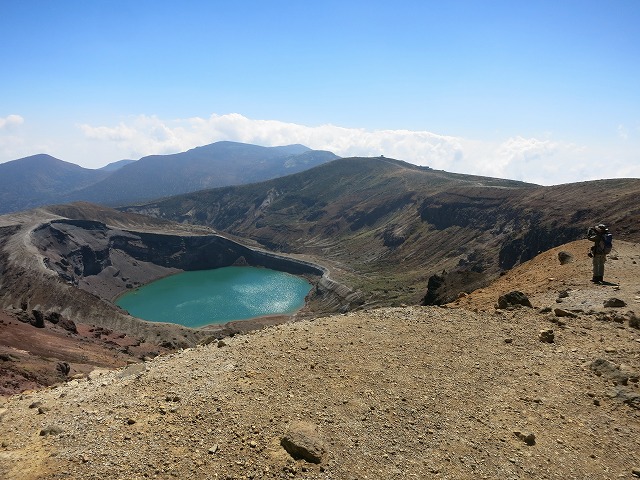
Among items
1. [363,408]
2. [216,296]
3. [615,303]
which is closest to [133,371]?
[363,408]

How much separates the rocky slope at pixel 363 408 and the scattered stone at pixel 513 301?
1.27m

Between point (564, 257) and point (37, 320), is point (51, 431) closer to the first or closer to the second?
point (564, 257)

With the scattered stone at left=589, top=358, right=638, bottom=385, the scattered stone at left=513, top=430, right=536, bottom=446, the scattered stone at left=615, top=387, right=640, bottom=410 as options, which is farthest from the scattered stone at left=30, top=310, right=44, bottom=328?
the scattered stone at left=615, top=387, right=640, bottom=410

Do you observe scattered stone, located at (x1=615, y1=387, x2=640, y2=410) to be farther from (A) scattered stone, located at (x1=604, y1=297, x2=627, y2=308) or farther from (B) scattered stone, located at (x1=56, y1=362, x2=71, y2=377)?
(B) scattered stone, located at (x1=56, y1=362, x2=71, y2=377)

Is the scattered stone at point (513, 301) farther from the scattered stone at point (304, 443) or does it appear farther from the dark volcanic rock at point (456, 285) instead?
the dark volcanic rock at point (456, 285)

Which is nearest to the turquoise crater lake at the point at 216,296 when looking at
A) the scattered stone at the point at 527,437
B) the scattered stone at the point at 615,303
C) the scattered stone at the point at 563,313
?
the scattered stone at the point at 563,313

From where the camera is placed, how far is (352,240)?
181625mm

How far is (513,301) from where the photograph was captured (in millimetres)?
17969

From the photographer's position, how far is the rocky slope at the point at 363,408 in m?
9.48

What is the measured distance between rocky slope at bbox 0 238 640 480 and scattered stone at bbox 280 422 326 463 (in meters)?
0.03

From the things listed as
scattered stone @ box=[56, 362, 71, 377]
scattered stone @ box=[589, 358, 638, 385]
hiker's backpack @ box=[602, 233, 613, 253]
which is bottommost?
scattered stone @ box=[56, 362, 71, 377]

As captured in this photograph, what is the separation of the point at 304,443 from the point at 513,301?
12.0 metres

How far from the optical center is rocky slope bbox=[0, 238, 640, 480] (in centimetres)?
948

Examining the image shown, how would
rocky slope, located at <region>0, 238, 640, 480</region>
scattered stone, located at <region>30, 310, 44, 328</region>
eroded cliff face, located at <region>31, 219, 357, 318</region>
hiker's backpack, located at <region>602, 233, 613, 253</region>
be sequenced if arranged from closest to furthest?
1. rocky slope, located at <region>0, 238, 640, 480</region>
2. hiker's backpack, located at <region>602, 233, 613, 253</region>
3. scattered stone, located at <region>30, 310, 44, 328</region>
4. eroded cliff face, located at <region>31, 219, 357, 318</region>
